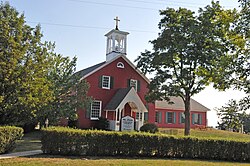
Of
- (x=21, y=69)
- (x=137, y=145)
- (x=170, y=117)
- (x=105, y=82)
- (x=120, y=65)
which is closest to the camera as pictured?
(x=137, y=145)

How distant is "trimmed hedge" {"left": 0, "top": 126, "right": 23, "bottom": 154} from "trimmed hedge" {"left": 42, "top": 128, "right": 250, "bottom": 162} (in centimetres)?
146

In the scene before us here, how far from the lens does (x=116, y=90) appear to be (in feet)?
91.6

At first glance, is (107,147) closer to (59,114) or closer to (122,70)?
(59,114)

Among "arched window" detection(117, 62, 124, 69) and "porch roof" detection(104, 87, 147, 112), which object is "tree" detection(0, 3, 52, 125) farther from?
"arched window" detection(117, 62, 124, 69)

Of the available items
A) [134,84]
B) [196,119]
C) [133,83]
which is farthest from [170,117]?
[133,83]

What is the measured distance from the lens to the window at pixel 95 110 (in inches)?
1044

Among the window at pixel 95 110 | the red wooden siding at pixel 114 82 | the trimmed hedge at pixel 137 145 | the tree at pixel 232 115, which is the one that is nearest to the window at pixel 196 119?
the red wooden siding at pixel 114 82

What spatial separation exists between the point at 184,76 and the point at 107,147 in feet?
42.0

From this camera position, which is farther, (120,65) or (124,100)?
(120,65)

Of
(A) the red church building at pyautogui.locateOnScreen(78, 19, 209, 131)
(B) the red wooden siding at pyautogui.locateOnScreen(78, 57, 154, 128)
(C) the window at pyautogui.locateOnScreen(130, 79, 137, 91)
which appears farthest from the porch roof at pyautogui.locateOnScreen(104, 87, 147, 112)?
(C) the window at pyautogui.locateOnScreen(130, 79, 137, 91)

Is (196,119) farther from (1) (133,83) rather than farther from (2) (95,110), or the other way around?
(2) (95,110)

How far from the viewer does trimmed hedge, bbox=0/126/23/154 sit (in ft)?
38.8

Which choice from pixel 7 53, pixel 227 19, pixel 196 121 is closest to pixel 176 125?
pixel 196 121

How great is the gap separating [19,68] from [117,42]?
16.6 m
